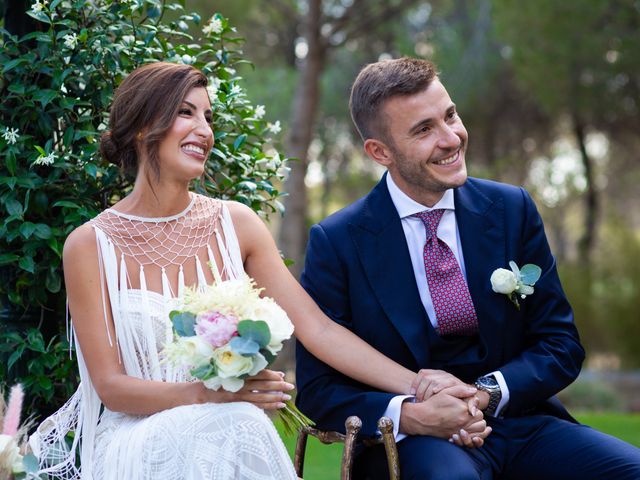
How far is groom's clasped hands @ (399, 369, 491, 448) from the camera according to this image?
124 inches

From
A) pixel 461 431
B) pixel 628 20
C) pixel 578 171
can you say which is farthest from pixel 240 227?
pixel 578 171

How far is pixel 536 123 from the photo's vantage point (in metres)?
20.4

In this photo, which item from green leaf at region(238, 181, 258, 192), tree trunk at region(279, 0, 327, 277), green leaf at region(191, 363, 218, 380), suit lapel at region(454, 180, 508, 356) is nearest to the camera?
green leaf at region(191, 363, 218, 380)

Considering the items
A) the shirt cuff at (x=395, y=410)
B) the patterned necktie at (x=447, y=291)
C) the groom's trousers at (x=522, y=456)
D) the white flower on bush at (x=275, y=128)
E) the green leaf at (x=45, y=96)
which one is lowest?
the groom's trousers at (x=522, y=456)

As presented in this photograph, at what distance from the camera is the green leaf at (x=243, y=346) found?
8.75 feet

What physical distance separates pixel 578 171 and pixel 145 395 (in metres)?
22.4

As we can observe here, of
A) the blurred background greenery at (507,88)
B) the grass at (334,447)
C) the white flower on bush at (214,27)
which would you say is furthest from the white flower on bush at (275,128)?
the blurred background greenery at (507,88)

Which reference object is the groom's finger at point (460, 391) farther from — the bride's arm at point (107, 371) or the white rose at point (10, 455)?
the white rose at point (10, 455)

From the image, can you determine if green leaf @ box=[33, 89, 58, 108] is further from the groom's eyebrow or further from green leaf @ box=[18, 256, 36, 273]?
the groom's eyebrow

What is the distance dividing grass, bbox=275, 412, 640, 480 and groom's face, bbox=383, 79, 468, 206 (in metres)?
3.12

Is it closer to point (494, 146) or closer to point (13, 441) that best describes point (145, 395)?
point (13, 441)

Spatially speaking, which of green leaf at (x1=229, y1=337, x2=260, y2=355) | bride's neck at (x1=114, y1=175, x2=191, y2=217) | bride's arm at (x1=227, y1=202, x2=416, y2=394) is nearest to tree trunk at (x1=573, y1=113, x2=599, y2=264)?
bride's arm at (x1=227, y1=202, x2=416, y2=394)

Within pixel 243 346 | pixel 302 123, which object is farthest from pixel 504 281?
pixel 302 123

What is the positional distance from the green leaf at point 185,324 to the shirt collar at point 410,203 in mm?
1097
